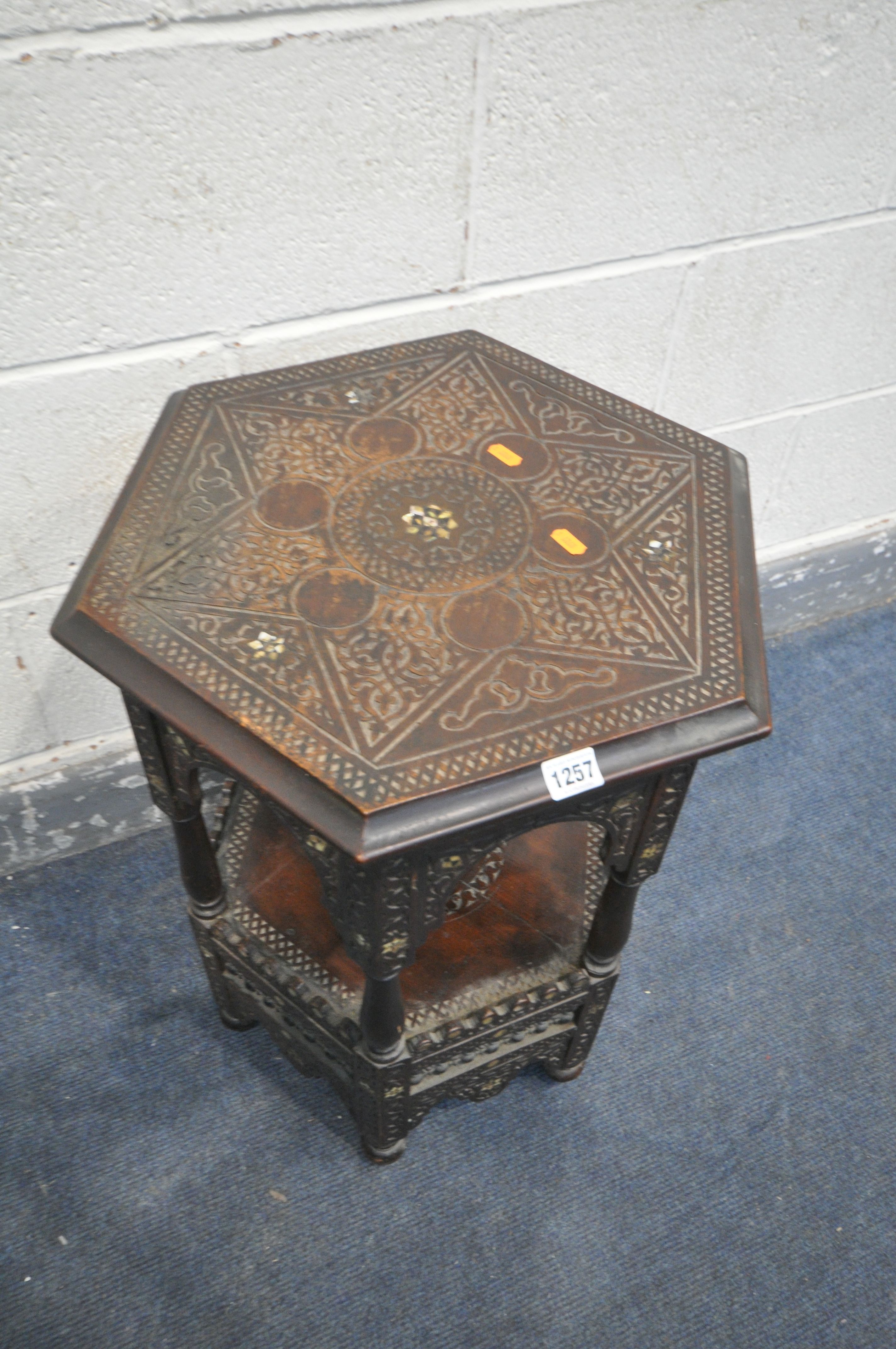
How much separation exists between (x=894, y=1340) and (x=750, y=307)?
63.3 inches

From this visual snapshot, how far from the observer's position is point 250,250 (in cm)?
136

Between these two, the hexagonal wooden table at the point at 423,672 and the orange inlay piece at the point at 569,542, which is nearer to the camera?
the hexagonal wooden table at the point at 423,672

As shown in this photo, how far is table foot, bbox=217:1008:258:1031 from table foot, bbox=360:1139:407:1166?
26 centimetres

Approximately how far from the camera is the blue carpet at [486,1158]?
1.39 metres

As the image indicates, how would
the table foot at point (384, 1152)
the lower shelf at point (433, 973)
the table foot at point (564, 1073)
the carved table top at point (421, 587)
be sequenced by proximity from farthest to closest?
the table foot at point (564, 1073), the table foot at point (384, 1152), the lower shelf at point (433, 973), the carved table top at point (421, 587)

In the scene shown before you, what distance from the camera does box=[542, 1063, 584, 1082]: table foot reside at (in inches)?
62.2

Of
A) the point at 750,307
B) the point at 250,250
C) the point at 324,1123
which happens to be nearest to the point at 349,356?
the point at 250,250

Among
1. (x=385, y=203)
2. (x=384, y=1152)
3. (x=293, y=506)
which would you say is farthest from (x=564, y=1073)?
(x=385, y=203)

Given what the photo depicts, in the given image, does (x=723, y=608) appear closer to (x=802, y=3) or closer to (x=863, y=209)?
(x=802, y=3)

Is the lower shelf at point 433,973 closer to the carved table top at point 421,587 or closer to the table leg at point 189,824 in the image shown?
the table leg at point 189,824

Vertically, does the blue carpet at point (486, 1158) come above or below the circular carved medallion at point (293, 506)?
below

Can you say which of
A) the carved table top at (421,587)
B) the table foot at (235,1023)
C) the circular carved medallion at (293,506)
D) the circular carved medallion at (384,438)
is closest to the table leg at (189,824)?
the table foot at (235,1023)

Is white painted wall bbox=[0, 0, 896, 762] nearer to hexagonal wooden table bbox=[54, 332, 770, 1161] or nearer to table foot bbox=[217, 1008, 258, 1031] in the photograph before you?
hexagonal wooden table bbox=[54, 332, 770, 1161]

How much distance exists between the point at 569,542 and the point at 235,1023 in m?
0.98
